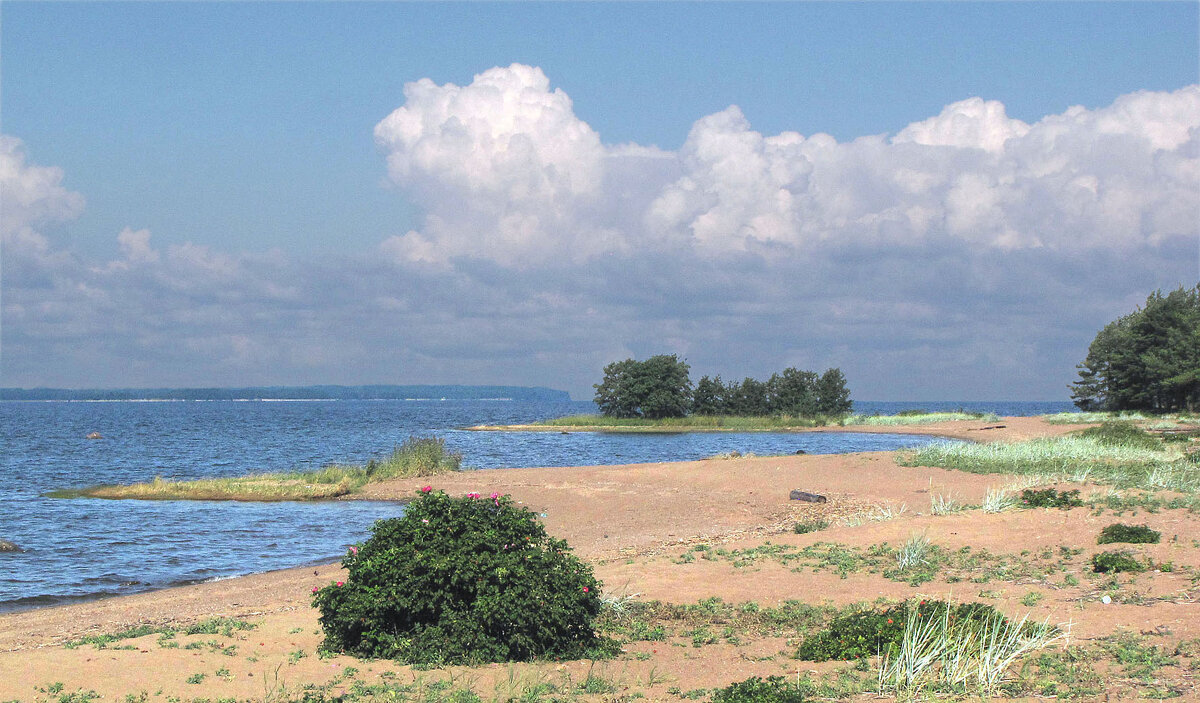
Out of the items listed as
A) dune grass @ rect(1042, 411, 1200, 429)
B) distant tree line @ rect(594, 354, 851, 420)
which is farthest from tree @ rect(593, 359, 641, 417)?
dune grass @ rect(1042, 411, 1200, 429)

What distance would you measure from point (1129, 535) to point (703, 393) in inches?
2970

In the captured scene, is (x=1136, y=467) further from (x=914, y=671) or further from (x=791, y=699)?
(x=791, y=699)

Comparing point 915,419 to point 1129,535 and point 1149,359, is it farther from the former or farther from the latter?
point 1129,535

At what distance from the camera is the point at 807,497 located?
989 inches

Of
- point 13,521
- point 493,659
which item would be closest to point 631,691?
point 493,659

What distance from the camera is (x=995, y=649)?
841 centimetres

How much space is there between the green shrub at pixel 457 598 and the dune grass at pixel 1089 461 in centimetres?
1522

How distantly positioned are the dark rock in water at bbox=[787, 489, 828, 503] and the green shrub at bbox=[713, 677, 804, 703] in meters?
17.8

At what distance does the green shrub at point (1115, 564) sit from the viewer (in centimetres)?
1245

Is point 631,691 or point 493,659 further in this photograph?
point 493,659

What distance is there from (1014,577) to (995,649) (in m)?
4.79

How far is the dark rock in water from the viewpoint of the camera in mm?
24859

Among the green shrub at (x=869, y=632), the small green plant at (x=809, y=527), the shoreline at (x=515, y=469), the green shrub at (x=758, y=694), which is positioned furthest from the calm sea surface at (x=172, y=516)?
the green shrub at (x=758, y=694)

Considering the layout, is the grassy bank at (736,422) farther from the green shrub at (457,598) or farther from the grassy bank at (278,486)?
the green shrub at (457,598)
